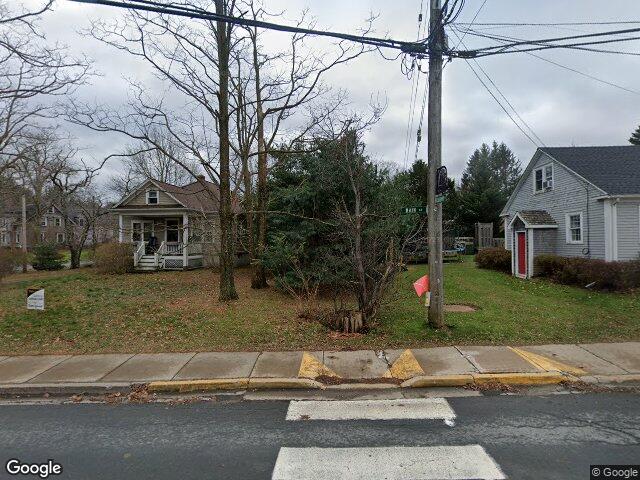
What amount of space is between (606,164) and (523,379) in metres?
16.3

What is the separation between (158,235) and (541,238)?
2243 cm

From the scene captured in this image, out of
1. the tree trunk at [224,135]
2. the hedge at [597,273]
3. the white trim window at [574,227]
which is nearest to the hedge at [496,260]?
the white trim window at [574,227]

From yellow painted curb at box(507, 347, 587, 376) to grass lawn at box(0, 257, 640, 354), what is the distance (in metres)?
0.84

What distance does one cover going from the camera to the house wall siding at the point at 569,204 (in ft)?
52.2

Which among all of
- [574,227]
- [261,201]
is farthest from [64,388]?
[574,227]

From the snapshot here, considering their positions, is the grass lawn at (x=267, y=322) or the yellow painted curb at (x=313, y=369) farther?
the grass lawn at (x=267, y=322)

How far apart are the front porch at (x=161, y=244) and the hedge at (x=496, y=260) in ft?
50.5

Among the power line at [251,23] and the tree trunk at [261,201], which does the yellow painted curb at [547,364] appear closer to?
the power line at [251,23]

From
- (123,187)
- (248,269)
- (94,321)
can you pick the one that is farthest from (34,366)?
(123,187)

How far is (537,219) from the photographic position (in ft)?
61.0

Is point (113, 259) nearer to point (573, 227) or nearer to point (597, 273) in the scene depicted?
point (597, 273)

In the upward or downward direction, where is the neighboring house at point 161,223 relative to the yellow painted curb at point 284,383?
upward

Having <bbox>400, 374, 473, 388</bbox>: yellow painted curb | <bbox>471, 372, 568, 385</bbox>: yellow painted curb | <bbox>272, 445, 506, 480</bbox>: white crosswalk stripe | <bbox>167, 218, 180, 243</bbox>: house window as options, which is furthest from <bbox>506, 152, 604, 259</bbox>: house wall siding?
<bbox>167, 218, 180, 243</bbox>: house window

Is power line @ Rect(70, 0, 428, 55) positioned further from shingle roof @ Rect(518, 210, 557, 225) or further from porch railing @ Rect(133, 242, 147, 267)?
porch railing @ Rect(133, 242, 147, 267)
